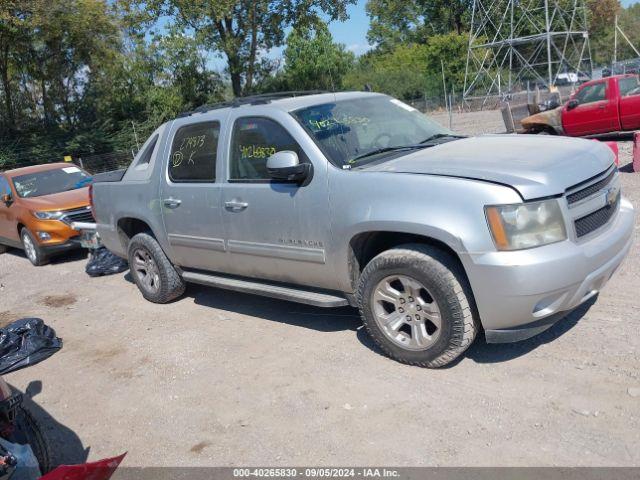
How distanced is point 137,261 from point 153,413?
2.69 m

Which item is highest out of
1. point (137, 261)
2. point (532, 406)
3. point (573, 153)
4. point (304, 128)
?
point (304, 128)

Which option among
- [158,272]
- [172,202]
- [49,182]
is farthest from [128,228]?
[49,182]

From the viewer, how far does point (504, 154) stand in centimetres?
422

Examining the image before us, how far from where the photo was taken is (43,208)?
958 centimetres

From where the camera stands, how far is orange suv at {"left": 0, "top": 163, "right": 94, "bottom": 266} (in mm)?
9509

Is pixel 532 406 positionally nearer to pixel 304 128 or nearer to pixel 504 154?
pixel 504 154

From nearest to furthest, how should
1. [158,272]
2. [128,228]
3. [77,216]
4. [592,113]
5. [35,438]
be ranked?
[35,438]
[158,272]
[128,228]
[77,216]
[592,113]

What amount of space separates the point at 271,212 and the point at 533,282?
6.81 feet

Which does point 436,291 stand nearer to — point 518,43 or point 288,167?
point 288,167

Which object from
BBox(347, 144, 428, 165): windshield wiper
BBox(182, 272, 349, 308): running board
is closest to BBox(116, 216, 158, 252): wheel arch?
BBox(182, 272, 349, 308): running board

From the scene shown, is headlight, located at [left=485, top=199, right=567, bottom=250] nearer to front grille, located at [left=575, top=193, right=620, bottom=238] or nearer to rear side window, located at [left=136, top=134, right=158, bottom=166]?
front grille, located at [left=575, top=193, right=620, bottom=238]

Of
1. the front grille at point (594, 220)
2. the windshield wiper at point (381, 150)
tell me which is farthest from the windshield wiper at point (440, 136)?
the front grille at point (594, 220)

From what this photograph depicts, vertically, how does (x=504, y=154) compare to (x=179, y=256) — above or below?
above

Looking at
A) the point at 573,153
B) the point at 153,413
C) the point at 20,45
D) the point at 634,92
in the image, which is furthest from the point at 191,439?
the point at 20,45
